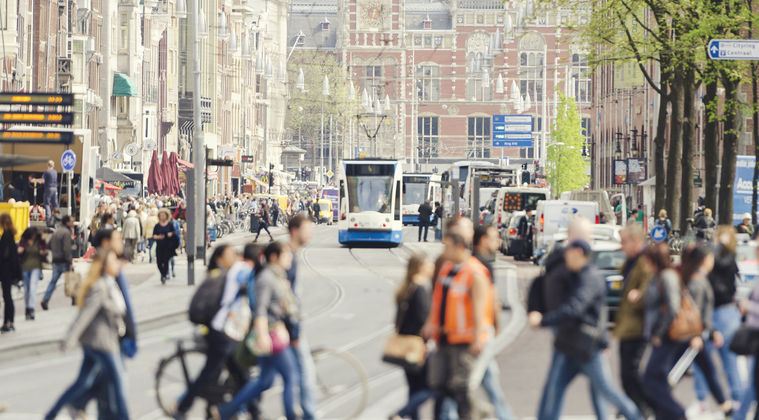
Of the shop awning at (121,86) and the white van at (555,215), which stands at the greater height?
the shop awning at (121,86)

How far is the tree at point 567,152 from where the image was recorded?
9294 cm

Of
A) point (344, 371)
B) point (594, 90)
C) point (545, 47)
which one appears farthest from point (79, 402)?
point (545, 47)

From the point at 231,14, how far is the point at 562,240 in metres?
83.3

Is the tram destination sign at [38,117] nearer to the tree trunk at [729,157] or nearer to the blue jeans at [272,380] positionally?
the tree trunk at [729,157]

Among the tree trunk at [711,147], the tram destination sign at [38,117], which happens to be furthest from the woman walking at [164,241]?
the tree trunk at [711,147]

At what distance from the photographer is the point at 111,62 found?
7012cm

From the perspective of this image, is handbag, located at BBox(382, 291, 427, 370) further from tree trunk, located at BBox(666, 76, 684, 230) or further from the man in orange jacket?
tree trunk, located at BBox(666, 76, 684, 230)

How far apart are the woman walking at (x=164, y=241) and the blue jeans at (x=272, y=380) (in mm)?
18343

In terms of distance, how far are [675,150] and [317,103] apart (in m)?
114

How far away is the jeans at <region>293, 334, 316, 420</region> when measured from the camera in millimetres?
10672

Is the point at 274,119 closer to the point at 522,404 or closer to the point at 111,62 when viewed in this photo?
the point at 111,62

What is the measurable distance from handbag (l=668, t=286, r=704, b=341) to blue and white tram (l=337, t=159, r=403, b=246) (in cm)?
3349

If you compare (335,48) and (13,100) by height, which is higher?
(335,48)

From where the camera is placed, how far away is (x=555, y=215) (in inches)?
1454
